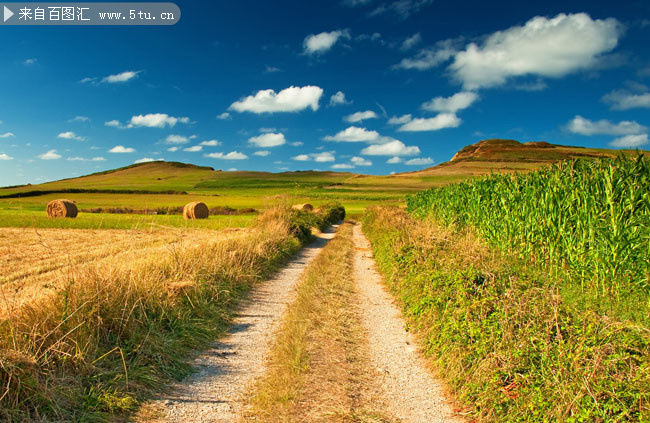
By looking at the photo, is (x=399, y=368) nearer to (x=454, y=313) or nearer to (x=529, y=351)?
(x=454, y=313)

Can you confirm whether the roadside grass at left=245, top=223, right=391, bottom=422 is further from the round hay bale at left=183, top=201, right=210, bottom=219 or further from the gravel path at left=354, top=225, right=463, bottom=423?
the round hay bale at left=183, top=201, right=210, bottom=219

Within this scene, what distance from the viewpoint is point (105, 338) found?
5270 millimetres

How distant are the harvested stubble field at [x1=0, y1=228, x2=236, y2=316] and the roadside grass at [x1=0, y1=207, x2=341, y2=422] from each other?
8.6 inches

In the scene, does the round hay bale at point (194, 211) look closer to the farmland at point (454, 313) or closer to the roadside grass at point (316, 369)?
the farmland at point (454, 313)

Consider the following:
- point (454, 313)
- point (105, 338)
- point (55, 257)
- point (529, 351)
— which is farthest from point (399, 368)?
point (55, 257)

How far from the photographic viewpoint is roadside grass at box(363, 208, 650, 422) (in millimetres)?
3402

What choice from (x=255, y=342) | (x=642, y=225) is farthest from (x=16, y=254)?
(x=642, y=225)

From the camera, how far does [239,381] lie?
16.4 ft

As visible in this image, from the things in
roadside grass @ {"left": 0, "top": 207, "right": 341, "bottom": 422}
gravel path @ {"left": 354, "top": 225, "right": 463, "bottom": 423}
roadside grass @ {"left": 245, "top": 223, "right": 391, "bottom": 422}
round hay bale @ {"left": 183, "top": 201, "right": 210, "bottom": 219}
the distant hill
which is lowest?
gravel path @ {"left": 354, "top": 225, "right": 463, "bottom": 423}

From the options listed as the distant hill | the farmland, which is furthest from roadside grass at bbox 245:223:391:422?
the distant hill

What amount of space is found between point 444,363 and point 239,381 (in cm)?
263

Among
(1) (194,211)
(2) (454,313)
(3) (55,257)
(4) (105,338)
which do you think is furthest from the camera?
(1) (194,211)

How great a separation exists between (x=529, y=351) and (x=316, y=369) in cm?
259

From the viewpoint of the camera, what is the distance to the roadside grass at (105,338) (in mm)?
3932
